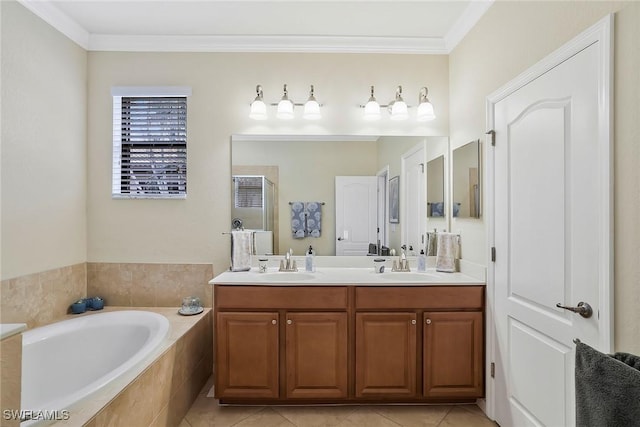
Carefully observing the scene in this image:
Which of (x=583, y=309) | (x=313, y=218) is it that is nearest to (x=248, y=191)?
(x=313, y=218)

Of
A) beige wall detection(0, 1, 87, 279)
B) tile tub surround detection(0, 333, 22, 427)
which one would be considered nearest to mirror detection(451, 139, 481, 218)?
tile tub surround detection(0, 333, 22, 427)

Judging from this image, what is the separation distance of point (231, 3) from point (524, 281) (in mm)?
2593

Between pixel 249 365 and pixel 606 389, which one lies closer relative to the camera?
pixel 606 389

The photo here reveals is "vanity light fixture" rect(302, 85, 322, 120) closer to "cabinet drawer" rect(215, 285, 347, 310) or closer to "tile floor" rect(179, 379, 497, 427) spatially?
"cabinet drawer" rect(215, 285, 347, 310)

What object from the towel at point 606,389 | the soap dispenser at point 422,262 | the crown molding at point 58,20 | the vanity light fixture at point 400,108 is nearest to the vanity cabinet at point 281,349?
the soap dispenser at point 422,262

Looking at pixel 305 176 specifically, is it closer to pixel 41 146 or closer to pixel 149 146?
pixel 149 146

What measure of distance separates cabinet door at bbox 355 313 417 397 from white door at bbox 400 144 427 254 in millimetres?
743

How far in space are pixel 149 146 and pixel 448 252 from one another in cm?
263

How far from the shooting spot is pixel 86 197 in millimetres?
2686

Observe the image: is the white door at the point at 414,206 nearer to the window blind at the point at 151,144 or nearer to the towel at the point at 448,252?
the towel at the point at 448,252

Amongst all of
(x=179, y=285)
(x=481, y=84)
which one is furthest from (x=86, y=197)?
(x=481, y=84)

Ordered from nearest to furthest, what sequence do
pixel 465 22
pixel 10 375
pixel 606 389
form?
pixel 10 375 < pixel 606 389 < pixel 465 22

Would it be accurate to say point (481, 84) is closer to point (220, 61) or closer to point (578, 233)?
point (578, 233)

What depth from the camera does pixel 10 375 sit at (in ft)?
2.76
